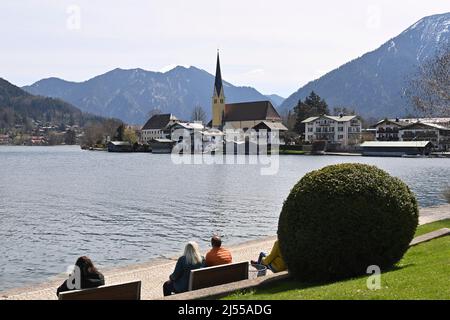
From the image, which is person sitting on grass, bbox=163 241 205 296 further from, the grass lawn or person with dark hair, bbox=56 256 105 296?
person with dark hair, bbox=56 256 105 296

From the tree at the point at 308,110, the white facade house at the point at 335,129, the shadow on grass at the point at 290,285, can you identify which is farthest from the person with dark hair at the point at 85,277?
the tree at the point at 308,110

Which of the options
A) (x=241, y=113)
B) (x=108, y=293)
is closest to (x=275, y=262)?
(x=108, y=293)

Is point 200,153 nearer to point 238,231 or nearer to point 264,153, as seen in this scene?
point 264,153

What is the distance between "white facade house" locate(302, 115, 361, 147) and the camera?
152 meters

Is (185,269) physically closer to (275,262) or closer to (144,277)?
(275,262)

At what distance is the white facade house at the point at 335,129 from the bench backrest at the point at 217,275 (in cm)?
14233

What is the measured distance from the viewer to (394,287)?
8648 mm

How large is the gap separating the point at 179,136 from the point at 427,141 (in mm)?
76011

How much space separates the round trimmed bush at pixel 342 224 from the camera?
9.83m

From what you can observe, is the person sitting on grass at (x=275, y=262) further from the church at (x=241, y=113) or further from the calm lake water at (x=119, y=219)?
the church at (x=241, y=113)

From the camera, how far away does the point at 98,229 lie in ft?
86.7

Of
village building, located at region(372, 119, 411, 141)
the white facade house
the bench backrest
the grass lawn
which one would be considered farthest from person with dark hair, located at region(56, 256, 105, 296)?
the white facade house

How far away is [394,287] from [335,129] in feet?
486

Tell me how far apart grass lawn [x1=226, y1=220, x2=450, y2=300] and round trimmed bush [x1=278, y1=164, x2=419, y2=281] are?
38 centimetres
